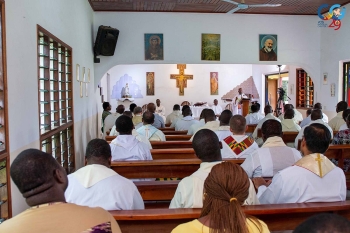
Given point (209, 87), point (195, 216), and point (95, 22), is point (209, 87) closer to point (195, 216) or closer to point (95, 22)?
point (95, 22)

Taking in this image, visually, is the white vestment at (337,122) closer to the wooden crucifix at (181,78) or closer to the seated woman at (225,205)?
the seated woman at (225,205)

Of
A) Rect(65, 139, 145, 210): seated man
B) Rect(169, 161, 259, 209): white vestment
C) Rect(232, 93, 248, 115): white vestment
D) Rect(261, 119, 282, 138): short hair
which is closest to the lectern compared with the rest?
Rect(232, 93, 248, 115): white vestment

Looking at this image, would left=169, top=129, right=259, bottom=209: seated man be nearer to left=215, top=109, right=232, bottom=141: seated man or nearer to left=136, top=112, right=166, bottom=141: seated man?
left=215, top=109, right=232, bottom=141: seated man

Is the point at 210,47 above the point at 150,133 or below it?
above

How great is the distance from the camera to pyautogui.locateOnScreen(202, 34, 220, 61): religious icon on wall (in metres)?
10.4

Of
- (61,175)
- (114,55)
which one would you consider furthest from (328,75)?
(61,175)

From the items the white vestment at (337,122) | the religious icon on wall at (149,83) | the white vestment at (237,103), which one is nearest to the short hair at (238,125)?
the white vestment at (337,122)

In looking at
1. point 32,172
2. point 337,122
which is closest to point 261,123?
point 337,122

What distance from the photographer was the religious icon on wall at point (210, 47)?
10.4 m

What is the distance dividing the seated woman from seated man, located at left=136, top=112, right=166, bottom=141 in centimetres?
435

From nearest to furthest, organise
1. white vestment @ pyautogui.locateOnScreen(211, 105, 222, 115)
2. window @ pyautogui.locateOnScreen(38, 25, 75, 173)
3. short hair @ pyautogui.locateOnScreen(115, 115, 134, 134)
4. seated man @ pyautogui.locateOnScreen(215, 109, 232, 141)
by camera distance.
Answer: short hair @ pyautogui.locateOnScreen(115, 115, 134, 134) < window @ pyautogui.locateOnScreen(38, 25, 75, 173) < seated man @ pyautogui.locateOnScreen(215, 109, 232, 141) < white vestment @ pyautogui.locateOnScreen(211, 105, 222, 115)

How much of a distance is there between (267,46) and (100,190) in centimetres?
894

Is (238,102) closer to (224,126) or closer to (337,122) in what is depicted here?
(337,122)

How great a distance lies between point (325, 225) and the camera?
1.03m
